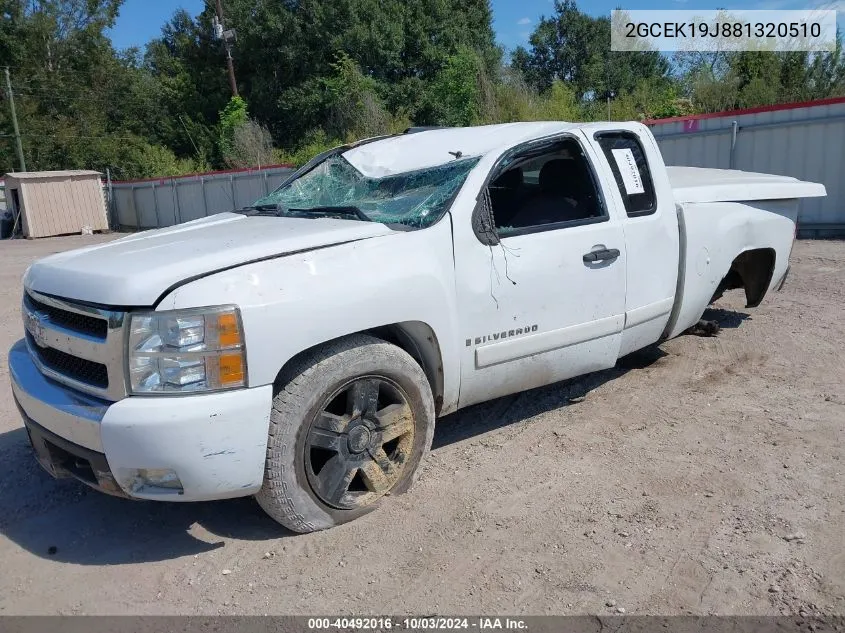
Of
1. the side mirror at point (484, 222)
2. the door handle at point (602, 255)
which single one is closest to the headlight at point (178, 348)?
the side mirror at point (484, 222)

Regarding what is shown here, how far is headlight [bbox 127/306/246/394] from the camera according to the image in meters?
2.84

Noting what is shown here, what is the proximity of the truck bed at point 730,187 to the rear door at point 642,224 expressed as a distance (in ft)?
1.08

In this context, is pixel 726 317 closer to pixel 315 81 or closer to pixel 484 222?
pixel 484 222

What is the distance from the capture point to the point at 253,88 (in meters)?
38.4

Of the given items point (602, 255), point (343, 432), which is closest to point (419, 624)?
point (343, 432)

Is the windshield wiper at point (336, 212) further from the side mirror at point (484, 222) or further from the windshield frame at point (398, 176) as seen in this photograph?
the side mirror at point (484, 222)

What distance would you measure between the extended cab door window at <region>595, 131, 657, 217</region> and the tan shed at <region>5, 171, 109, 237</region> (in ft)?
80.9

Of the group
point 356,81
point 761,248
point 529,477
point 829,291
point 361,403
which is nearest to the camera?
point 361,403

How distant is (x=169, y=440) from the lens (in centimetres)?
280

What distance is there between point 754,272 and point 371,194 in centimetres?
339

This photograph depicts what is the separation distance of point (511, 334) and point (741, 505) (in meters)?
1.35

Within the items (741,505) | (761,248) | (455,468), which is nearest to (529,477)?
(455,468)

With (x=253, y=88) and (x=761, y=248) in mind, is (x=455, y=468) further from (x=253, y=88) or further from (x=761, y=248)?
(x=253, y=88)

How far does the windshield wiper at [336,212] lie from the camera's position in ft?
12.6
